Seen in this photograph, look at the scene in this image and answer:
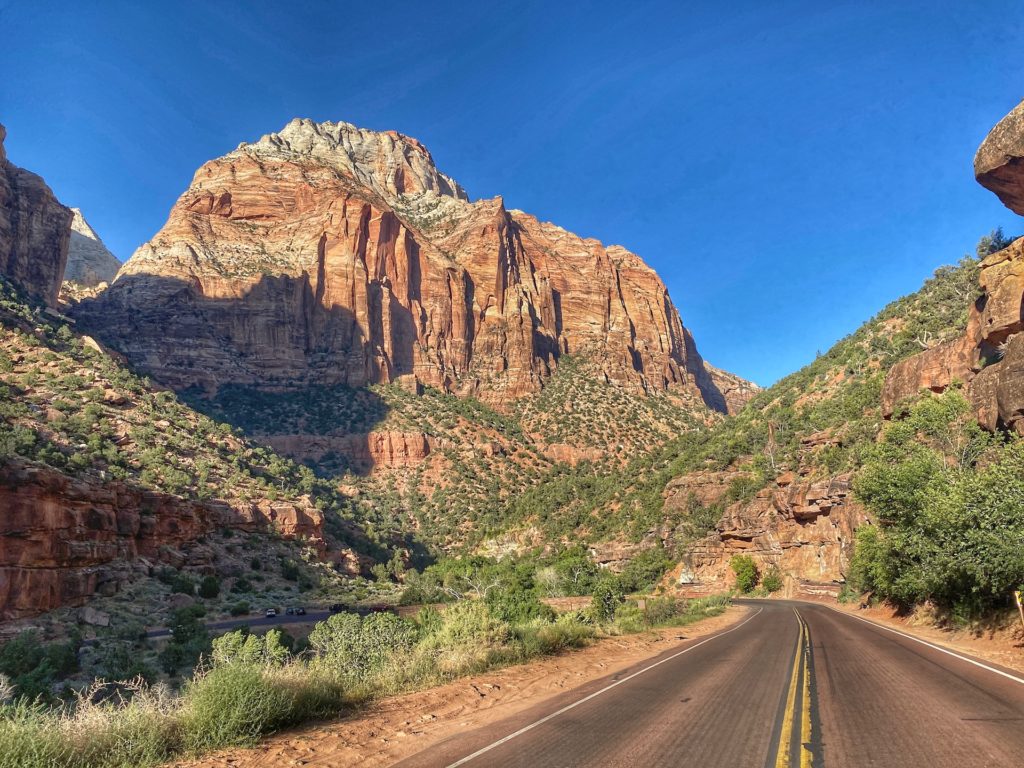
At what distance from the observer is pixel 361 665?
38.3 feet

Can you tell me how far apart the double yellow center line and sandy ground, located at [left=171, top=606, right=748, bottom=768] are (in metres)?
3.94

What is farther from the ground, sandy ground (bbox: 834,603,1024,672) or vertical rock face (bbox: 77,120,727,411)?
vertical rock face (bbox: 77,120,727,411)

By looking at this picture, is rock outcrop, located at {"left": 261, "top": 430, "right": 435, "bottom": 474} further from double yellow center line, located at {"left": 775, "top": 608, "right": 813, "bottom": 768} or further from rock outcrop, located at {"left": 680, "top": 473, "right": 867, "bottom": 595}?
double yellow center line, located at {"left": 775, "top": 608, "right": 813, "bottom": 768}

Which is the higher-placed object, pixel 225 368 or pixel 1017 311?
pixel 225 368

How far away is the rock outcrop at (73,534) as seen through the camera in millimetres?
26141

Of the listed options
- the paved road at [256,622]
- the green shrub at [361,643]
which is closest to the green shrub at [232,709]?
the green shrub at [361,643]

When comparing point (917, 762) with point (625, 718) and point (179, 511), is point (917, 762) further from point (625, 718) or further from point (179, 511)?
point (179, 511)

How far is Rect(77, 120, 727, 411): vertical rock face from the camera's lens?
91.0 m

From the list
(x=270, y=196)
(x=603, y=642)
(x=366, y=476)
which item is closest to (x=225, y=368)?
(x=366, y=476)

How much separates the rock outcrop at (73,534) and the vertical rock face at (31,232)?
153ft

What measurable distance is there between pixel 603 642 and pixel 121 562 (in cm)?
2893

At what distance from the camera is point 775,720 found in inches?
290

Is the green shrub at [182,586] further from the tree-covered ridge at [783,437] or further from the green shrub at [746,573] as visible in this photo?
the green shrub at [746,573]

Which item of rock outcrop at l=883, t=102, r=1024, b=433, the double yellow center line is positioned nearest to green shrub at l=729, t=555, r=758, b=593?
rock outcrop at l=883, t=102, r=1024, b=433
